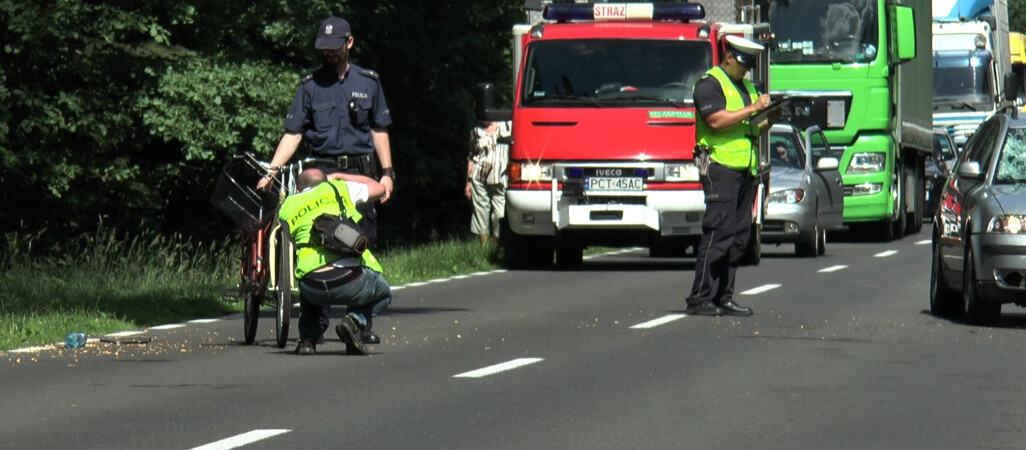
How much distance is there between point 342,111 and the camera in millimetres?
12422

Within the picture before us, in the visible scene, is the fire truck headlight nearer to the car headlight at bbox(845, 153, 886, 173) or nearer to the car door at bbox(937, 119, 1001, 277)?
the car door at bbox(937, 119, 1001, 277)

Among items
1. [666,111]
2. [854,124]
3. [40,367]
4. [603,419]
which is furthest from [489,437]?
[854,124]

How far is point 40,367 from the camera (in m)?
Answer: 11.2

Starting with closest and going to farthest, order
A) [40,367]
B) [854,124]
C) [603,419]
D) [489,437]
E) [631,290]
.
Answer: [489,437] → [603,419] → [40,367] → [631,290] → [854,124]

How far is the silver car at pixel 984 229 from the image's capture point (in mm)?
13484

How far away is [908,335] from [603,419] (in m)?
4.79

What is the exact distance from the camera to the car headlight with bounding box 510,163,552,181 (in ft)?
67.2

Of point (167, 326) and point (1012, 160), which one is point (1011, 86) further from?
point (167, 326)

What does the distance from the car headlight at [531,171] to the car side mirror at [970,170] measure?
6977 mm

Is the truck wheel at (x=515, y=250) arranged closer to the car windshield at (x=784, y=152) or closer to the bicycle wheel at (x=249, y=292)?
the car windshield at (x=784, y=152)

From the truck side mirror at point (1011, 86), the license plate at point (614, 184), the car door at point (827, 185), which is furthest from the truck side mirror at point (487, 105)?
the truck side mirror at point (1011, 86)

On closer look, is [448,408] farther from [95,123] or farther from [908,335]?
[95,123]

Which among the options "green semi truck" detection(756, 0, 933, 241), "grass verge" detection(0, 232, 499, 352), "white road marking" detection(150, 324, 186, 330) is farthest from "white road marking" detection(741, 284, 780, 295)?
"green semi truck" detection(756, 0, 933, 241)

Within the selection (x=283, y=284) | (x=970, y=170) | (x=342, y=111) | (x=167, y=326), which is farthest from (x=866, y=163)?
(x=283, y=284)
